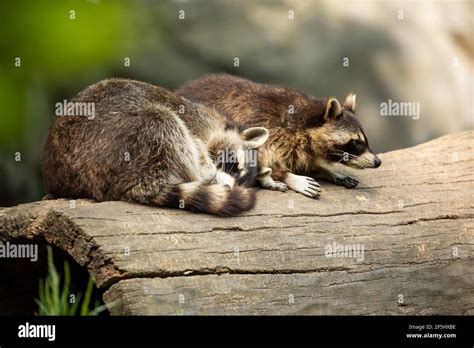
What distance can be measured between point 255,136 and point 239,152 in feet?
0.87

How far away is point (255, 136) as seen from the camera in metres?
6.12

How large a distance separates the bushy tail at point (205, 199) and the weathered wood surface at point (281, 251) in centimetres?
6

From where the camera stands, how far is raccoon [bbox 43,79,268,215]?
5145 millimetres

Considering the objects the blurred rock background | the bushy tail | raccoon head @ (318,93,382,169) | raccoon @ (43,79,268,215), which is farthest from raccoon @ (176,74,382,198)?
the blurred rock background

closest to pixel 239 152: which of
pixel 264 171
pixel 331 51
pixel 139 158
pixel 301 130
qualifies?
pixel 264 171

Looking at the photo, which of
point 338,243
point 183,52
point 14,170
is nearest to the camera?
point 338,243

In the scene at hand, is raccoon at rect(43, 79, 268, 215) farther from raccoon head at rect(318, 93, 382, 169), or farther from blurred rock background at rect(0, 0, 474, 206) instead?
blurred rock background at rect(0, 0, 474, 206)

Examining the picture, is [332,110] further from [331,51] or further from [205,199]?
[331,51]

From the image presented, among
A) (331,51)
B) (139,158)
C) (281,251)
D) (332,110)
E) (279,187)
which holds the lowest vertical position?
(281,251)

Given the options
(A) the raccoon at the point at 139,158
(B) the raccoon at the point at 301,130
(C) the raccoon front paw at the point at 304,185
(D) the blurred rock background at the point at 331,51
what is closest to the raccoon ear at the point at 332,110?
(B) the raccoon at the point at 301,130

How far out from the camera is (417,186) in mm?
6203

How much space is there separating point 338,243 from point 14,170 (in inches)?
152
